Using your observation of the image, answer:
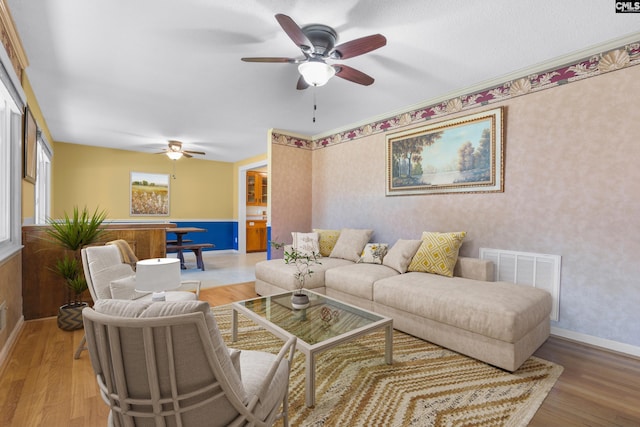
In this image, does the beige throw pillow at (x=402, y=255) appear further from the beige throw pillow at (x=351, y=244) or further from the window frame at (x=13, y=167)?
the window frame at (x=13, y=167)

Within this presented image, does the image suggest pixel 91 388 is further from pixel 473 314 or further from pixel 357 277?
pixel 473 314

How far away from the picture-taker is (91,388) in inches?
72.0

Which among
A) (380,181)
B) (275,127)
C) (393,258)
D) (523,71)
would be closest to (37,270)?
(275,127)

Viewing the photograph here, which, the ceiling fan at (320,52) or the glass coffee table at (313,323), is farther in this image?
the ceiling fan at (320,52)

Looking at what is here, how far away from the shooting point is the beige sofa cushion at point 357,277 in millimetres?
2926

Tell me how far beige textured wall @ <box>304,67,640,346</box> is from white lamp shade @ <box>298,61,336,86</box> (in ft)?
6.41

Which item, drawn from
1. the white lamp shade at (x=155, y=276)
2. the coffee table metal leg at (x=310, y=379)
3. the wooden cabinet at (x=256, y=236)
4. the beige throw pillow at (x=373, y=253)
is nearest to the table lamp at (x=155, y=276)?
the white lamp shade at (x=155, y=276)

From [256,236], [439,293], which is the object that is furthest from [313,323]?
[256,236]

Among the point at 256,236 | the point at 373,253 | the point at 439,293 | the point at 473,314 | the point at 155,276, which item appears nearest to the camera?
the point at 155,276

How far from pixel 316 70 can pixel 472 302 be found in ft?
6.75

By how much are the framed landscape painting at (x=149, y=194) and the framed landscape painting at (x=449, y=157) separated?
216 inches

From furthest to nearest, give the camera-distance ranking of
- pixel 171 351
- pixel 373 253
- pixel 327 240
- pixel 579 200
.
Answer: pixel 327 240
pixel 373 253
pixel 579 200
pixel 171 351

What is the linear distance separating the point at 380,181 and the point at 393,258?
1324 mm

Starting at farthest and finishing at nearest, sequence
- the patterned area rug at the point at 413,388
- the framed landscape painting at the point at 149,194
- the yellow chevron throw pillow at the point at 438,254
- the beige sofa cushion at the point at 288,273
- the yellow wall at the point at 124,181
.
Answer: the framed landscape painting at the point at 149,194, the yellow wall at the point at 124,181, the beige sofa cushion at the point at 288,273, the yellow chevron throw pillow at the point at 438,254, the patterned area rug at the point at 413,388
